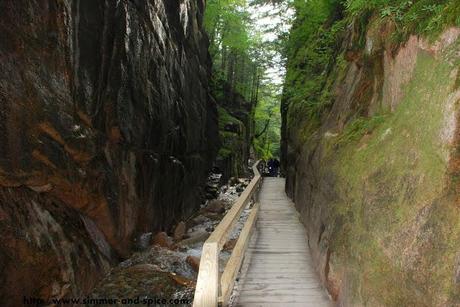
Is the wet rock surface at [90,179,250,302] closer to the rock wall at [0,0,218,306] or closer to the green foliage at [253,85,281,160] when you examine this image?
the rock wall at [0,0,218,306]

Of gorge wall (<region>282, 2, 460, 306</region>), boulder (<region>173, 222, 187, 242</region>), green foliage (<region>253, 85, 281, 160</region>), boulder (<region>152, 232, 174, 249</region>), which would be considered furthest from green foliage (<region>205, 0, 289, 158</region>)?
gorge wall (<region>282, 2, 460, 306</region>)

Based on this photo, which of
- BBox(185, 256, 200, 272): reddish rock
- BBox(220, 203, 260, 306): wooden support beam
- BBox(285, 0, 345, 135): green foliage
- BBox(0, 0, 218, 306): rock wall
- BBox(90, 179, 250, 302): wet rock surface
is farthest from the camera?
BBox(285, 0, 345, 135): green foliage

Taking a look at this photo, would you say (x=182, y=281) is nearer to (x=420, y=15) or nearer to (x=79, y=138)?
(x=79, y=138)

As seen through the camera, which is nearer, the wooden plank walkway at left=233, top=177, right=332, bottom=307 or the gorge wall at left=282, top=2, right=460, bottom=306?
the gorge wall at left=282, top=2, right=460, bottom=306

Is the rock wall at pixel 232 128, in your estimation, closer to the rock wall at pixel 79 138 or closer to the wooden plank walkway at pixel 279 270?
the rock wall at pixel 79 138

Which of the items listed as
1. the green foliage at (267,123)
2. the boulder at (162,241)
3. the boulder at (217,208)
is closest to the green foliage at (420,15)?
the boulder at (162,241)

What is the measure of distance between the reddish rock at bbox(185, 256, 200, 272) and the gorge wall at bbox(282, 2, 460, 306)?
3583 millimetres

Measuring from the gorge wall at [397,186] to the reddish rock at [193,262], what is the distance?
3583mm

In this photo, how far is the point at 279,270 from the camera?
5.70 m

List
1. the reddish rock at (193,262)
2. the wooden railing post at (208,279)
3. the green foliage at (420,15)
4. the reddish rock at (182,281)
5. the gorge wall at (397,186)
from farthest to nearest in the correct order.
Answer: the reddish rock at (193,262) < the reddish rock at (182,281) < the green foliage at (420,15) < the wooden railing post at (208,279) < the gorge wall at (397,186)

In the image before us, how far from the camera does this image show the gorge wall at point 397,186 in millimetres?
2762

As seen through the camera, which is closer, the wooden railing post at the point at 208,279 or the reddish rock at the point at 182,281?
the wooden railing post at the point at 208,279

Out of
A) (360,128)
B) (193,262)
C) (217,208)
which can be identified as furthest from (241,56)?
(360,128)

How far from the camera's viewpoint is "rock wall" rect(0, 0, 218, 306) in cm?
585
